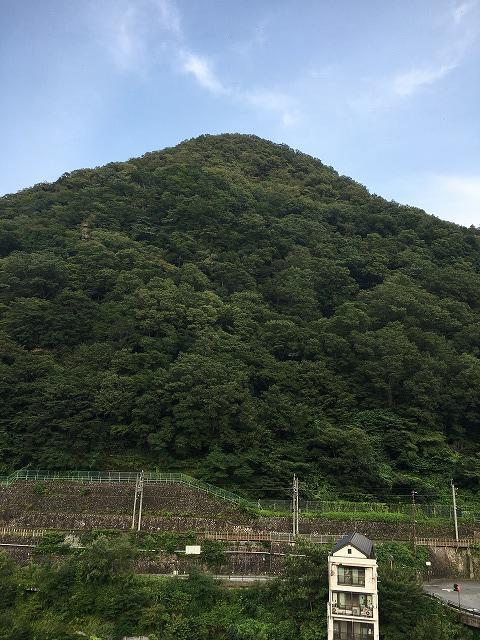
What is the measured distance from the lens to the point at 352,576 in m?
21.1

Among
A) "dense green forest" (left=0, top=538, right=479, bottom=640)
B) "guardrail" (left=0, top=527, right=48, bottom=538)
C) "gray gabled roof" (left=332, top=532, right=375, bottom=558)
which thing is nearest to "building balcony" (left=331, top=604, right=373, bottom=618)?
"dense green forest" (left=0, top=538, right=479, bottom=640)

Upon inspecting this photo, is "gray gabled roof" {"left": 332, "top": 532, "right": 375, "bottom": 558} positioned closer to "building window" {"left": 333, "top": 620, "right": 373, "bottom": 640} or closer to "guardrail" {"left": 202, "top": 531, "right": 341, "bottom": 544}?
"building window" {"left": 333, "top": 620, "right": 373, "bottom": 640}

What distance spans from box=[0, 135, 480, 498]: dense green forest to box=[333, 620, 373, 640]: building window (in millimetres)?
10115

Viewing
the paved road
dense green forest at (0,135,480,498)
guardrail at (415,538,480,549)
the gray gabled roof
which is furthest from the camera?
dense green forest at (0,135,480,498)

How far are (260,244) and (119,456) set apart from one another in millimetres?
27865

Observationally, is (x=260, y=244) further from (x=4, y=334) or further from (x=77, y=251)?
(x=4, y=334)

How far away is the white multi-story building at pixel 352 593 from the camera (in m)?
20.6

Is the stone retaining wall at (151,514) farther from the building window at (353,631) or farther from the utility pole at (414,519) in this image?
the building window at (353,631)

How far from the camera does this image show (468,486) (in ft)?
107

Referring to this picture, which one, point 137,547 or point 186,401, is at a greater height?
point 186,401

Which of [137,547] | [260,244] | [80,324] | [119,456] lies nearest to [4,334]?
[80,324]

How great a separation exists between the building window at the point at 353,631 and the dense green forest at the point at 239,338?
1011 centimetres

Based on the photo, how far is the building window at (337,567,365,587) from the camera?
21.0 meters

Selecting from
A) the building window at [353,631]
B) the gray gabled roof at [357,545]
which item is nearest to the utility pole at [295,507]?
the gray gabled roof at [357,545]
